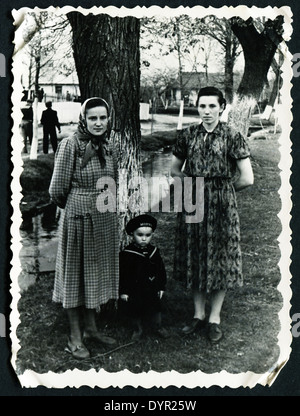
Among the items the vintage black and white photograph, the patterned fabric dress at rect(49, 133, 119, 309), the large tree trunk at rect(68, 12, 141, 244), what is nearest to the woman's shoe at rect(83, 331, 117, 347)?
the vintage black and white photograph

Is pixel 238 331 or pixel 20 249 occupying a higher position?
pixel 20 249

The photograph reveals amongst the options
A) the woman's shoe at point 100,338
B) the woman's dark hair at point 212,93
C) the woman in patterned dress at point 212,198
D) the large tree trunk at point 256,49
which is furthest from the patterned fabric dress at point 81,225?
the large tree trunk at point 256,49

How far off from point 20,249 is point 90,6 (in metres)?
1.72

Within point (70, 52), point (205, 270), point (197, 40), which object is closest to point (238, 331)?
point (205, 270)

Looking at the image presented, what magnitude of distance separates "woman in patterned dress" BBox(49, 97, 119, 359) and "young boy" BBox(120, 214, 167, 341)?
0.12 metres

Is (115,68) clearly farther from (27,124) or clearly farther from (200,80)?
(27,124)

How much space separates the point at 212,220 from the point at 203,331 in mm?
774

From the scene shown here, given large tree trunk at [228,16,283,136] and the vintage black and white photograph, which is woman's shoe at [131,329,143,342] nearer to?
the vintage black and white photograph

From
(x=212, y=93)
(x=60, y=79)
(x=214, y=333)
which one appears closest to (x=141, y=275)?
(x=214, y=333)

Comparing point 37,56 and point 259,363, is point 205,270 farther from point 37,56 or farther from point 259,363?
point 37,56

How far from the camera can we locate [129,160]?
3162 mm

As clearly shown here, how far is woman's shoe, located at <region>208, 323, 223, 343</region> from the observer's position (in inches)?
126

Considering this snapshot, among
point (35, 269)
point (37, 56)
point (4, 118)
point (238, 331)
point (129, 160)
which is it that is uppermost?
point (37, 56)

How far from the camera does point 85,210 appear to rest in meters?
3.00
